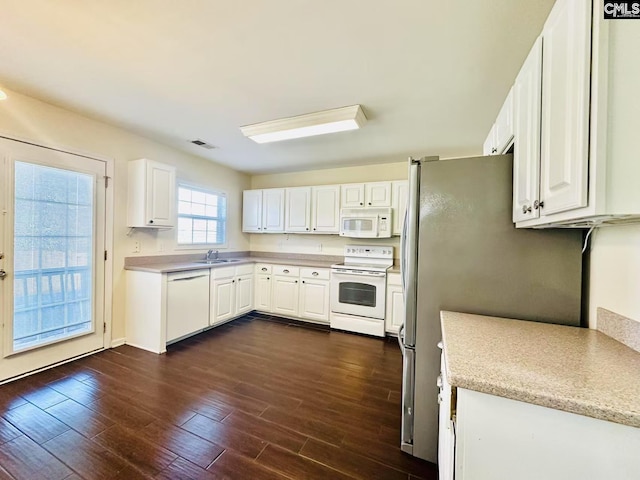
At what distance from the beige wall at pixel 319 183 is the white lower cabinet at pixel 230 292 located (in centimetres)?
→ 88

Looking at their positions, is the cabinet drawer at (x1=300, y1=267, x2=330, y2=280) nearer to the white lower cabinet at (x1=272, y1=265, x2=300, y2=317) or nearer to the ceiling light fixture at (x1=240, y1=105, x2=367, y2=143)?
the white lower cabinet at (x1=272, y1=265, x2=300, y2=317)

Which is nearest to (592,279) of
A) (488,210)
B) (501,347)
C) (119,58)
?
(488,210)

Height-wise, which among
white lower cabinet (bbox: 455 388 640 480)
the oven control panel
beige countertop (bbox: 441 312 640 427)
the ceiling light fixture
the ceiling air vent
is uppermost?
the ceiling air vent

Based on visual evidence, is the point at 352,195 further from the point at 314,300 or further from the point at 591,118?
the point at 591,118

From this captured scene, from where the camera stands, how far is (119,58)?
6.18 ft

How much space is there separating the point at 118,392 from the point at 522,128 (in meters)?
3.33

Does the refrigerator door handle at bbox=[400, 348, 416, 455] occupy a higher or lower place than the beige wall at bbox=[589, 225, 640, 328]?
lower

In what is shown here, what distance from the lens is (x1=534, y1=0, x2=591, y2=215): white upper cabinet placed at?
0.85 meters

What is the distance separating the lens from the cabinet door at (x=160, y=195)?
3201 millimetres

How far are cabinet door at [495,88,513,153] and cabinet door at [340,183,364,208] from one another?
2.28 metres

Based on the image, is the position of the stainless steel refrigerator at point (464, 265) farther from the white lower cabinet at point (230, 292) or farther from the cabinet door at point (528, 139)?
the white lower cabinet at point (230, 292)

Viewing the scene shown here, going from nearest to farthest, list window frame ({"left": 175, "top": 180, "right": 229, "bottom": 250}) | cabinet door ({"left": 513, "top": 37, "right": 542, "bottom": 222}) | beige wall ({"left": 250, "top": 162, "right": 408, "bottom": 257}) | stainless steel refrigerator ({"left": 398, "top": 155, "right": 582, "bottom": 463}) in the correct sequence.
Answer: cabinet door ({"left": 513, "top": 37, "right": 542, "bottom": 222}) → stainless steel refrigerator ({"left": 398, "top": 155, "right": 582, "bottom": 463}) → window frame ({"left": 175, "top": 180, "right": 229, "bottom": 250}) → beige wall ({"left": 250, "top": 162, "right": 408, "bottom": 257})

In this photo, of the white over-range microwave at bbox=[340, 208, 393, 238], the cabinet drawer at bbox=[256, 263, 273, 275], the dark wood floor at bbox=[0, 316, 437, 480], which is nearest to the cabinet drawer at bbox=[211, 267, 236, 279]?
the cabinet drawer at bbox=[256, 263, 273, 275]

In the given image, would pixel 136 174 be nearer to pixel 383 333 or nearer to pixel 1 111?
pixel 1 111
